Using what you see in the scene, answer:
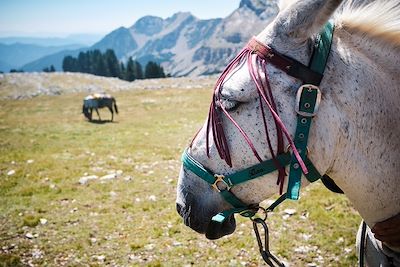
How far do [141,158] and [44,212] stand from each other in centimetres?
502

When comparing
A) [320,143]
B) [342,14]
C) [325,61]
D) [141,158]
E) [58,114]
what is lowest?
[58,114]

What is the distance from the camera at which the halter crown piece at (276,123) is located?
1.83 meters

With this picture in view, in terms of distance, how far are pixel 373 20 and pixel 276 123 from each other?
85 centimetres

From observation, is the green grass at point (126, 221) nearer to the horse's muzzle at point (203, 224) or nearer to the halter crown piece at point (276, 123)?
the horse's muzzle at point (203, 224)

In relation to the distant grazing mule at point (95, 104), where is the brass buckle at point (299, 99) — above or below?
above

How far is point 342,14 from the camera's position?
199cm

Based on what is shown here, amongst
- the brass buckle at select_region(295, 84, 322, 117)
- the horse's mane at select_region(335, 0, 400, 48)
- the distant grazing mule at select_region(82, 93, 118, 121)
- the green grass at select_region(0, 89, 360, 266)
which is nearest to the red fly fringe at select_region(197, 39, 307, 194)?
the brass buckle at select_region(295, 84, 322, 117)

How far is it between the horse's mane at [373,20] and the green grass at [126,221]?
4441 millimetres

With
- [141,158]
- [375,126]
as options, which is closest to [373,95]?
[375,126]

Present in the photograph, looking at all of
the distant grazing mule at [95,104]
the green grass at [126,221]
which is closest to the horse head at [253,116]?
the green grass at [126,221]

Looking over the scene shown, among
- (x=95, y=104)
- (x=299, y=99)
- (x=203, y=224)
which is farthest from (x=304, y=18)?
(x=95, y=104)

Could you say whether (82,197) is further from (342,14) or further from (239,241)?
(342,14)

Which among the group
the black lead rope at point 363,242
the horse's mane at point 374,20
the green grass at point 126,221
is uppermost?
the horse's mane at point 374,20

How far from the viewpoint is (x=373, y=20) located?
187 cm
